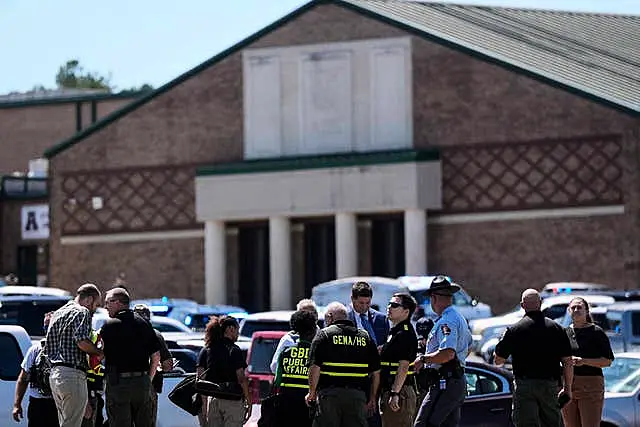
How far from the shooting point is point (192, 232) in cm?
5369

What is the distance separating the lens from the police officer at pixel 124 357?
16672 millimetres

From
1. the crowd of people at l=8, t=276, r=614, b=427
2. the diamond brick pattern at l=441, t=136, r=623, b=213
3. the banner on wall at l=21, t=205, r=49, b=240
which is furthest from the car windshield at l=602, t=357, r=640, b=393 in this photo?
the banner on wall at l=21, t=205, r=49, b=240

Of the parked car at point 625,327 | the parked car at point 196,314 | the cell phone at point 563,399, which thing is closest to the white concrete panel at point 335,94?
the parked car at point 196,314

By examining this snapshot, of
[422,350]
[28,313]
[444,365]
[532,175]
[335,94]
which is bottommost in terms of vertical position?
[444,365]

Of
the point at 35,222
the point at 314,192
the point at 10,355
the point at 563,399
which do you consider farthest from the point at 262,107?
the point at 563,399

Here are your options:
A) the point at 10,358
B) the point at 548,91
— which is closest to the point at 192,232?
the point at 548,91

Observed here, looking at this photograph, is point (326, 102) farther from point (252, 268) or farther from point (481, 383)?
point (481, 383)

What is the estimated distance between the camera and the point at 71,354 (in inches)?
658

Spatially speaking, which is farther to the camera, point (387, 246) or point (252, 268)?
point (252, 268)

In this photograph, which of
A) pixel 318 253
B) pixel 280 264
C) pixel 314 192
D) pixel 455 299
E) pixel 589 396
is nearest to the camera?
pixel 589 396

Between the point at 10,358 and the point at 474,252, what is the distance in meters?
30.7

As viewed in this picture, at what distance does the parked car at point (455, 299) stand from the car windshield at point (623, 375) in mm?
16642

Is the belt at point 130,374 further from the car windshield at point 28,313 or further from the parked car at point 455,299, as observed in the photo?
the parked car at point 455,299

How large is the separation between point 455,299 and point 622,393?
70.3 ft
